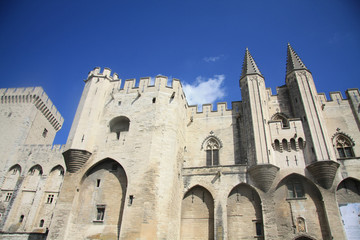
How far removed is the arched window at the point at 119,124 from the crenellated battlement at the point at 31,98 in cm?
1561

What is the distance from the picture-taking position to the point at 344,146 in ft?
52.2

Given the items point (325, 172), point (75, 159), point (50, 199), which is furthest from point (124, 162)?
point (50, 199)

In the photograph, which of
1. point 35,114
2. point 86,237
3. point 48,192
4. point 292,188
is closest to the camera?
point 86,237

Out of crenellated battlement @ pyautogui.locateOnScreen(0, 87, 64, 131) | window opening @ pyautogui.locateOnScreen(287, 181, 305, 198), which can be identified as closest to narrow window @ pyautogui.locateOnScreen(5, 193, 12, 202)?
crenellated battlement @ pyautogui.locateOnScreen(0, 87, 64, 131)

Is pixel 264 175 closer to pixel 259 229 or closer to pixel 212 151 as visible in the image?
pixel 259 229

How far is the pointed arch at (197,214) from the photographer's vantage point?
1418 centimetres

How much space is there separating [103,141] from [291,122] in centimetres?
1159

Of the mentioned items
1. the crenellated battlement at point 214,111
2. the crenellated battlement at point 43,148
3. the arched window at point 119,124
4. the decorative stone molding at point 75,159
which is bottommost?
the decorative stone molding at point 75,159

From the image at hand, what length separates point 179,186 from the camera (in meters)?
15.3

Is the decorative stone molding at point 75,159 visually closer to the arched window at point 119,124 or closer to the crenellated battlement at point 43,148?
the arched window at point 119,124

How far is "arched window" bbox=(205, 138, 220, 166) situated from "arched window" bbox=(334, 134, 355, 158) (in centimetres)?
734

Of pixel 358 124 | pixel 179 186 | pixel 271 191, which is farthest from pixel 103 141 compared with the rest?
pixel 358 124

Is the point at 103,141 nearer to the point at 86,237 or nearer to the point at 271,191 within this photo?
the point at 86,237

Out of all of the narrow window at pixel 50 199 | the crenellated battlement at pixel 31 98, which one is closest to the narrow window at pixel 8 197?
the narrow window at pixel 50 199
